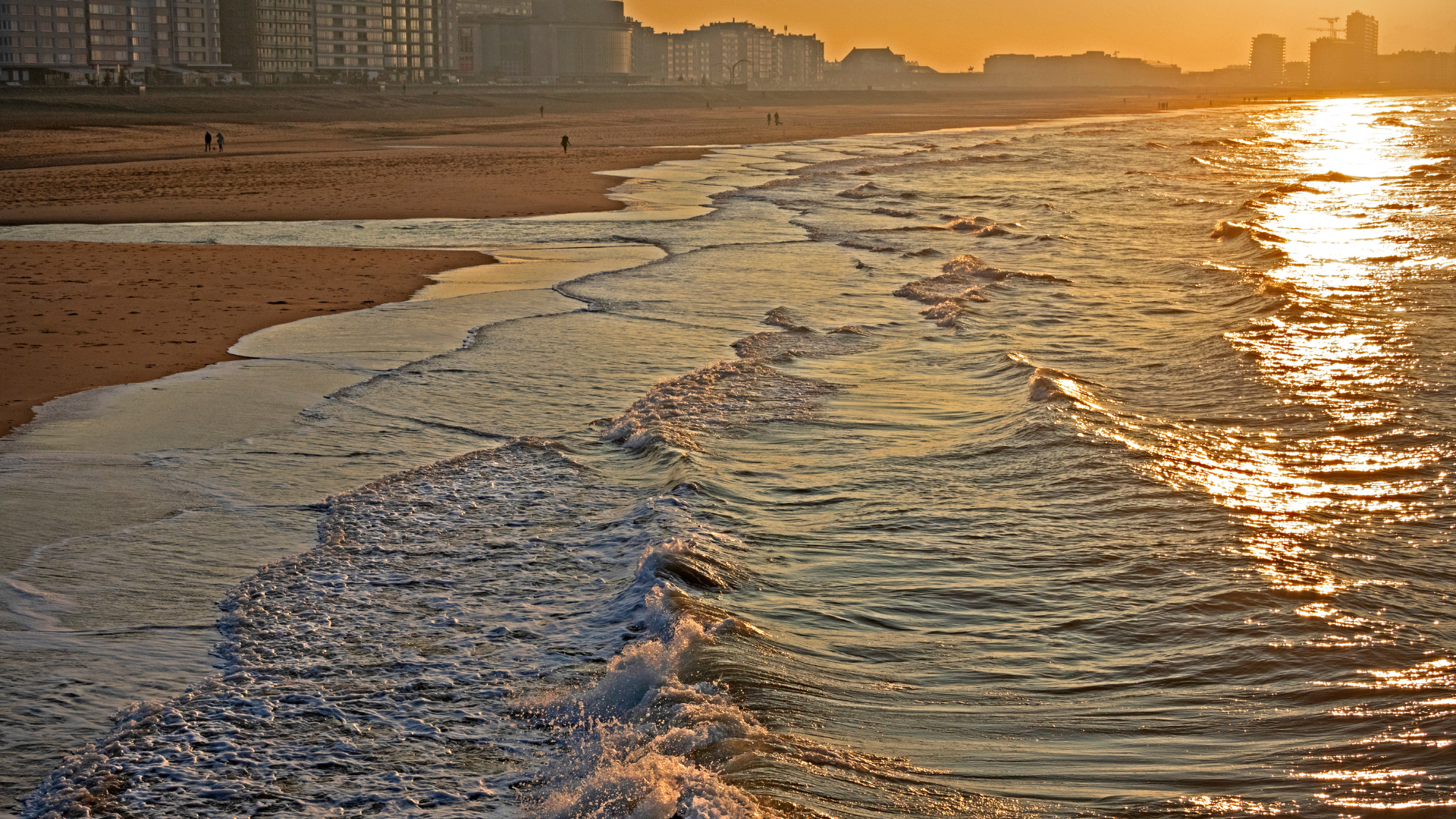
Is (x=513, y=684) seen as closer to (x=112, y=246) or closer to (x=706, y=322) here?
(x=706, y=322)

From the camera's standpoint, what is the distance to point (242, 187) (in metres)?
33.3

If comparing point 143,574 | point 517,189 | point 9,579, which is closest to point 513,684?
point 143,574

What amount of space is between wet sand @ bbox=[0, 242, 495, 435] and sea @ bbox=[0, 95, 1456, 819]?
2.28 ft

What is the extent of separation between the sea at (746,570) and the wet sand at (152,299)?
0.69 meters

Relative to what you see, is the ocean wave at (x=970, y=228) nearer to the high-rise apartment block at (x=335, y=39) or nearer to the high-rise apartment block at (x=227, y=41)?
the high-rise apartment block at (x=227, y=41)

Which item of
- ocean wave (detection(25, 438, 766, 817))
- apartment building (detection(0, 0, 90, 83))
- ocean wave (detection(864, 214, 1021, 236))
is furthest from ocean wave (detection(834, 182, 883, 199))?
apartment building (detection(0, 0, 90, 83))

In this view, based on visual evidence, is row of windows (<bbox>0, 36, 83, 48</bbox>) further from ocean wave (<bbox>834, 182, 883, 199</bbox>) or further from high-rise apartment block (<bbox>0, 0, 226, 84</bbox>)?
ocean wave (<bbox>834, 182, 883, 199</bbox>)

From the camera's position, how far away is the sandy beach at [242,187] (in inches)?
481

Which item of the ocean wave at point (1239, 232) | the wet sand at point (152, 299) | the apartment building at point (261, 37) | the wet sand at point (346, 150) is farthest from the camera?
the apartment building at point (261, 37)

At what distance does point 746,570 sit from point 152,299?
10.8 meters

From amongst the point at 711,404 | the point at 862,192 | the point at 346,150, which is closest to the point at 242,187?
the point at 862,192

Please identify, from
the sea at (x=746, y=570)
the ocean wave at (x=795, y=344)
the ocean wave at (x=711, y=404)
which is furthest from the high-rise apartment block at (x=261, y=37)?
the ocean wave at (x=711, y=404)

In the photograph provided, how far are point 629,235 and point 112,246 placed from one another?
29.3 feet

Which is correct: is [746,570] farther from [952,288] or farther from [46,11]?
[46,11]
